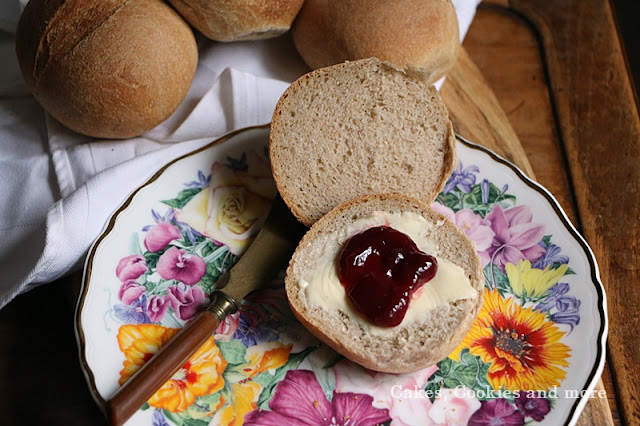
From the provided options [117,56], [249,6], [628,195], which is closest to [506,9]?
[628,195]

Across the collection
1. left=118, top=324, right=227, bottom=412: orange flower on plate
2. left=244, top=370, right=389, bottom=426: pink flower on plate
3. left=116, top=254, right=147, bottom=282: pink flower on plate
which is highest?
left=116, top=254, right=147, bottom=282: pink flower on plate

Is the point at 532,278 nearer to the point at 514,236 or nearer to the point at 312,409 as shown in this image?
the point at 514,236

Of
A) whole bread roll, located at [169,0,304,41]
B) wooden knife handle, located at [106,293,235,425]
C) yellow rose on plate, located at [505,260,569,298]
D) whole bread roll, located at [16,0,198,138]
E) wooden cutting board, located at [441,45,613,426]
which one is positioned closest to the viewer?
wooden knife handle, located at [106,293,235,425]

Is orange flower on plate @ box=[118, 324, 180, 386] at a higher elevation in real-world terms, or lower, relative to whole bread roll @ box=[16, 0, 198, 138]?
lower

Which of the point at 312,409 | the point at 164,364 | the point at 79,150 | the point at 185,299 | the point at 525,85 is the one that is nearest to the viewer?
the point at 164,364

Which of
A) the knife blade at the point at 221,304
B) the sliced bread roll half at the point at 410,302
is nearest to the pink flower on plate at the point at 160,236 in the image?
the knife blade at the point at 221,304

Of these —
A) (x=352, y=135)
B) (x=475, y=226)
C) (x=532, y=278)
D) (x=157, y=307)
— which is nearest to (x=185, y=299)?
(x=157, y=307)

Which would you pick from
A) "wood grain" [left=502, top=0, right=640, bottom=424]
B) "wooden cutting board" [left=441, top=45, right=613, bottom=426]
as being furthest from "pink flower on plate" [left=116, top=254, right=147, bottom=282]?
Answer: "wood grain" [left=502, top=0, right=640, bottom=424]

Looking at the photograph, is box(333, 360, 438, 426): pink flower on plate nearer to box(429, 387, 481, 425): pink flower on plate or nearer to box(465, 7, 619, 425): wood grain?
box(429, 387, 481, 425): pink flower on plate
